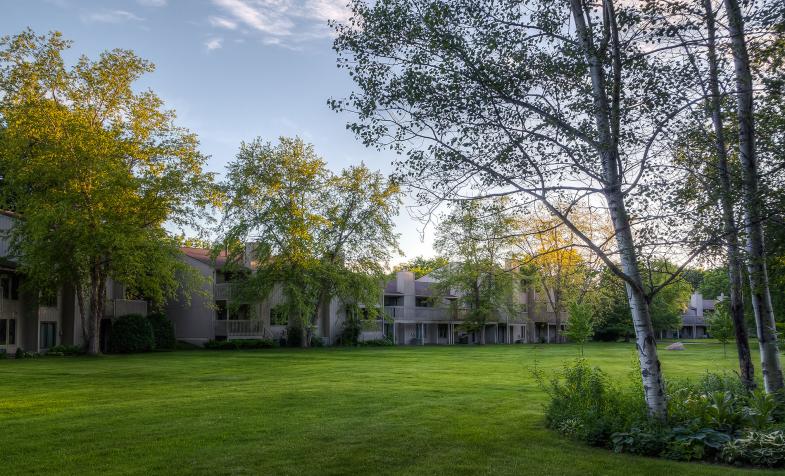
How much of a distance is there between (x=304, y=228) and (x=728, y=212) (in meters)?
34.7

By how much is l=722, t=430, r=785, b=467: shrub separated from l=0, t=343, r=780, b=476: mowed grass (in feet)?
1.23

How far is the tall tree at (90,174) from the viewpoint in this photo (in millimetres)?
31938

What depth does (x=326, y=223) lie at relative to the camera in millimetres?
43406

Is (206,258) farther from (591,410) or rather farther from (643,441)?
(643,441)

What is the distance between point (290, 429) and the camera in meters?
10.9

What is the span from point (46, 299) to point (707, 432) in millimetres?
37016

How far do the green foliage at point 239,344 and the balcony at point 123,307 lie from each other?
4.86 meters

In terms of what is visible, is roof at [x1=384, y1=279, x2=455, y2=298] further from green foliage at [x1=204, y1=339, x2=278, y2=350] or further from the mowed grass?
the mowed grass

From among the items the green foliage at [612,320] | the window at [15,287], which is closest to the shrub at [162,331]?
the window at [15,287]

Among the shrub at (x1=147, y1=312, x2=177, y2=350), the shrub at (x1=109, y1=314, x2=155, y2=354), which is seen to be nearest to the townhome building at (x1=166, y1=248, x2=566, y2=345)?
the shrub at (x1=147, y1=312, x2=177, y2=350)

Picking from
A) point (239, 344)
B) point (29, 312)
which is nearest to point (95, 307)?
point (29, 312)

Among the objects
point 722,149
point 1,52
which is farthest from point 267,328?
point 722,149

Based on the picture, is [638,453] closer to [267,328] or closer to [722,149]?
[722,149]

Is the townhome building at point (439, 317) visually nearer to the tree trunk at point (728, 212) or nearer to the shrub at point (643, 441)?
the tree trunk at point (728, 212)
